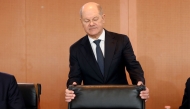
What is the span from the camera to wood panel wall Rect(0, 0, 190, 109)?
341 centimetres

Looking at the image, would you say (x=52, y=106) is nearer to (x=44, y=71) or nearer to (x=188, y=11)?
(x=44, y=71)

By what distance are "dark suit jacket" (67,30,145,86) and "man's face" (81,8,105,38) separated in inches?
6.5

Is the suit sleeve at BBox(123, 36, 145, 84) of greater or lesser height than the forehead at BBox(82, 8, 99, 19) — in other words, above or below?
below

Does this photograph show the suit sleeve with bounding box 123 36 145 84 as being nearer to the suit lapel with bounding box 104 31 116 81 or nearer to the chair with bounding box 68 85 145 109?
the suit lapel with bounding box 104 31 116 81

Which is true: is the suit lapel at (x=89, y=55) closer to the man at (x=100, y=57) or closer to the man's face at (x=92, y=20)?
the man at (x=100, y=57)

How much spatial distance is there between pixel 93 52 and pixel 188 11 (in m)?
1.67

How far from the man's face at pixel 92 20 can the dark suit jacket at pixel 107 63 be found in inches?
6.5

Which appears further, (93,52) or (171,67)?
(171,67)

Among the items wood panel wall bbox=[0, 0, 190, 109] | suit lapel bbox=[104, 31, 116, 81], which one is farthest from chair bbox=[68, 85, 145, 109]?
wood panel wall bbox=[0, 0, 190, 109]

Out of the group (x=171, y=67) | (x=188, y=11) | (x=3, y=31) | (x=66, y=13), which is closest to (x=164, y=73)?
(x=171, y=67)

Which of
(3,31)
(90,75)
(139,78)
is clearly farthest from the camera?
(3,31)

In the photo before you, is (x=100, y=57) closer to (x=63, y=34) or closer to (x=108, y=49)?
(x=108, y=49)

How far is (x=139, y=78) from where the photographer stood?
6.68 ft

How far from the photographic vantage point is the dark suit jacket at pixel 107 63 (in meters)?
2.16
